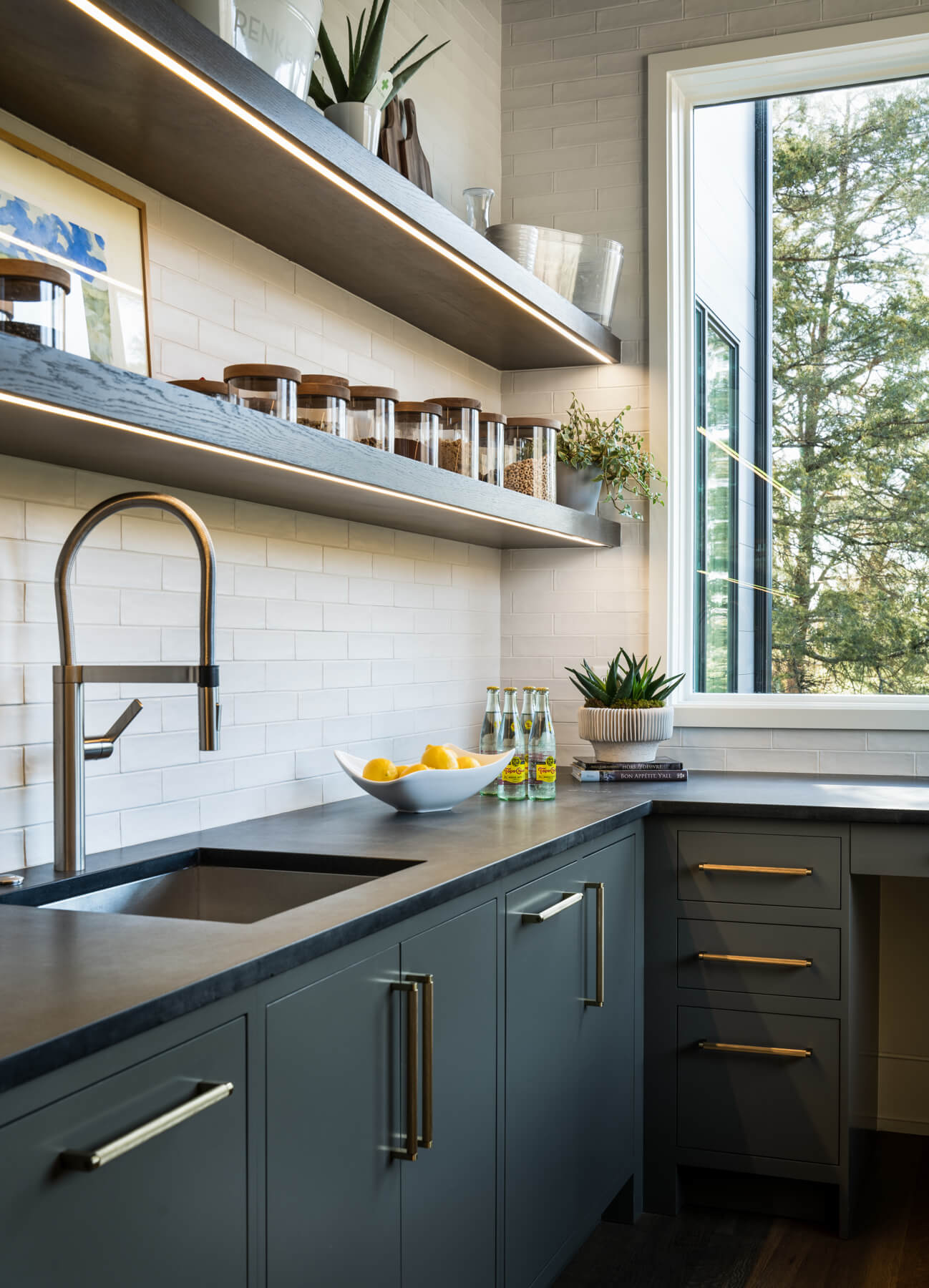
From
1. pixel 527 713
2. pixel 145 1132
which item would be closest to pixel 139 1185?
pixel 145 1132

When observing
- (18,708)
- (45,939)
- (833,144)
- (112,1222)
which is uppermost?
(833,144)

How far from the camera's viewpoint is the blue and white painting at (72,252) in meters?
1.66

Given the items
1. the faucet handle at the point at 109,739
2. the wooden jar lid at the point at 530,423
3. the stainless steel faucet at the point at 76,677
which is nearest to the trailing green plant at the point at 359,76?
the wooden jar lid at the point at 530,423

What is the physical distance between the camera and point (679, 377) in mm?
3541

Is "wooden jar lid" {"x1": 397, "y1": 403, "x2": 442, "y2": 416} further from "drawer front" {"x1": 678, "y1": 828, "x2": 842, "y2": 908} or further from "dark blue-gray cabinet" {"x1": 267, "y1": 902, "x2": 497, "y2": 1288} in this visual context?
"drawer front" {"x1": 678, "y1": 828, "x2": 842, "y2": 908}

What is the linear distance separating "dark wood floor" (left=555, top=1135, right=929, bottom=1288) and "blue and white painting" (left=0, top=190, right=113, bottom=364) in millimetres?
1993

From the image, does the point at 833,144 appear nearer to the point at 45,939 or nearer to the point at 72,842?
the point at 72,842

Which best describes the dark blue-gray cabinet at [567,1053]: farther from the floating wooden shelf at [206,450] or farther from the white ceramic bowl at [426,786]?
the floating wooden shelf at [206,450]

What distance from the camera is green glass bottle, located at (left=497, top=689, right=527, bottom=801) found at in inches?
105

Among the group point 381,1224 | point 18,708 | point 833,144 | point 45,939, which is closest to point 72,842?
point 18,708

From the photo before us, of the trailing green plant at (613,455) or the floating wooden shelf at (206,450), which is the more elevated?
the trailing green plant at (613,455)

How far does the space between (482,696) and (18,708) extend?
188 centimetres

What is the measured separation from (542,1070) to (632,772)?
3.80 feet

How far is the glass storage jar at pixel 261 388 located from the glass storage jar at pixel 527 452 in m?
1.05
